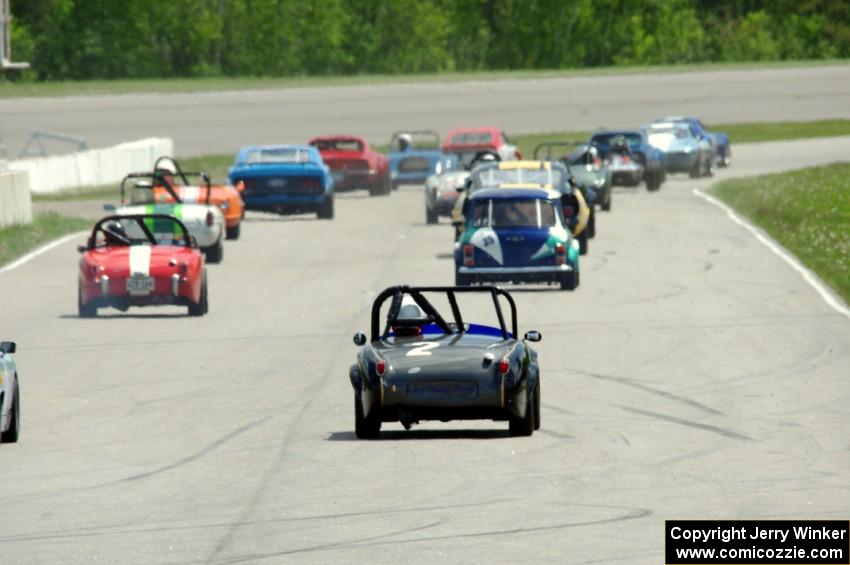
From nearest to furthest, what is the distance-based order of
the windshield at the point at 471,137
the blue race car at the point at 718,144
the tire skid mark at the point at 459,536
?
Answer: the tire skid mark at the point at 459,536 < the windshield at the point at 471,137 < the blue race car at the point at 718,144

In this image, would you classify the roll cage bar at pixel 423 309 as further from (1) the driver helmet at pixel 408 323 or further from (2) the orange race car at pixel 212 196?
(2) the orange race car at pixel 212 196

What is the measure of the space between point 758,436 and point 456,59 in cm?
10166

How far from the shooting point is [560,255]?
2778 centimetres

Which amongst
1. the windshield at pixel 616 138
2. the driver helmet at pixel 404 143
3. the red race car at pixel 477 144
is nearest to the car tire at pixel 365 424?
the red race car at pixel 477 144

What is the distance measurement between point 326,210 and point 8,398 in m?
26.0

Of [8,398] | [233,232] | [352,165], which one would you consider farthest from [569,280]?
[352,165]

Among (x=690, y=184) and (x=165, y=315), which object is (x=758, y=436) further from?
(x=690, y=184)

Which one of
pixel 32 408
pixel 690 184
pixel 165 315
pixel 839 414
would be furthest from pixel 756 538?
pixel 690 184

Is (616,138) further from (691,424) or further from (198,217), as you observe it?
(691,424)

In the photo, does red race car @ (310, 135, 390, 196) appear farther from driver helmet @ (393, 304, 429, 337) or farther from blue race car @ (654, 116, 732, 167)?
driver helmet @ (393, 304, 429, 337)

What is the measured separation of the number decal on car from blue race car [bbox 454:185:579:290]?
12.3 meters

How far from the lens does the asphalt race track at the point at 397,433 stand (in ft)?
38.7

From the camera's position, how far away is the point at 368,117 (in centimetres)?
7444

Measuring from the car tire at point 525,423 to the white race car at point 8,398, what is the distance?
350cm
